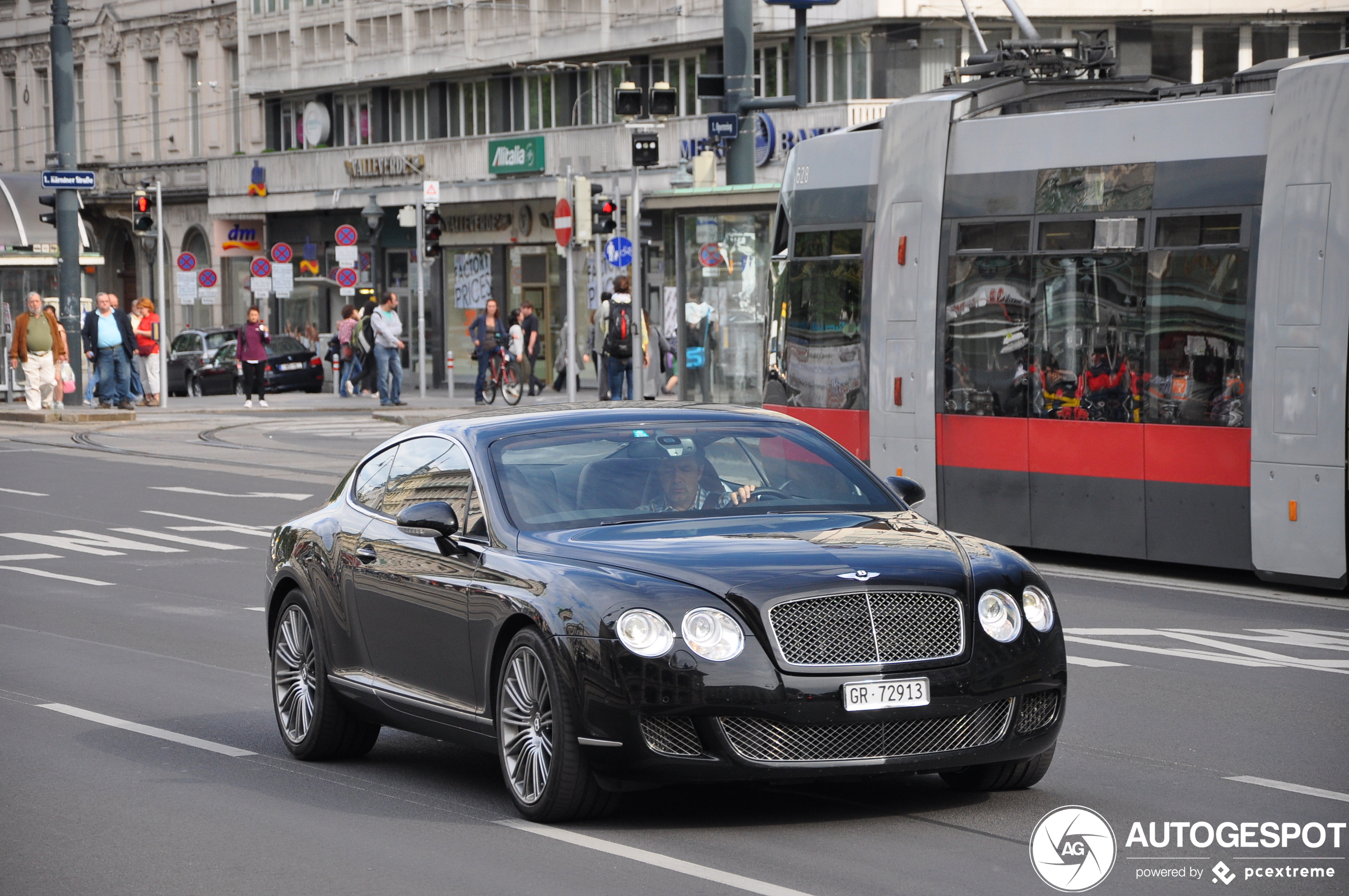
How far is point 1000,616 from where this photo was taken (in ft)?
22.7

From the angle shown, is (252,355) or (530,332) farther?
(530,332)

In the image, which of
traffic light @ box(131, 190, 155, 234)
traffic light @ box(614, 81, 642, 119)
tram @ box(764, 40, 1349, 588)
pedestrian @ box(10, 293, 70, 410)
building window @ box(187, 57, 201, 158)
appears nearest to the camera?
tram @ box(764, 40, 1349, 588)

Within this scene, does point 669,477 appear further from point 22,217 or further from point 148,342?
point 22,217

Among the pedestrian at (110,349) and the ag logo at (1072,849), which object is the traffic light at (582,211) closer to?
the pedestrian at (110,349)

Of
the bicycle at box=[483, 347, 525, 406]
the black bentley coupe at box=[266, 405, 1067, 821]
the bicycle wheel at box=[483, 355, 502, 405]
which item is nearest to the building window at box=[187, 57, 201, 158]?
the bicycle wheel at box=[483, 355, 502, 405]

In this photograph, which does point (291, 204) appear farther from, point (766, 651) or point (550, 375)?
point (766, 651)

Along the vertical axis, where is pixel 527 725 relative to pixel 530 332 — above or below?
below

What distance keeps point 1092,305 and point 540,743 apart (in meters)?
8.92

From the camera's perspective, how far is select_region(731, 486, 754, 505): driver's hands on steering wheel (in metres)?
7.71

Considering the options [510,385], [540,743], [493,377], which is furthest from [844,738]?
[493,377]

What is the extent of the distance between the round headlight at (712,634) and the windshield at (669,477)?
36.2 inches

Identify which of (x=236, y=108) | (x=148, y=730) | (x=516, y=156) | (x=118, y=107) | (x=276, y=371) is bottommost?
(x=148, y=730)

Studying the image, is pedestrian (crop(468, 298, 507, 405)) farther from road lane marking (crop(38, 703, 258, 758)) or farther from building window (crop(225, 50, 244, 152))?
road lane marking (crop(38, 703, 258, 758))

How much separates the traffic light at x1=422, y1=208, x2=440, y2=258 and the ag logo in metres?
33.2
